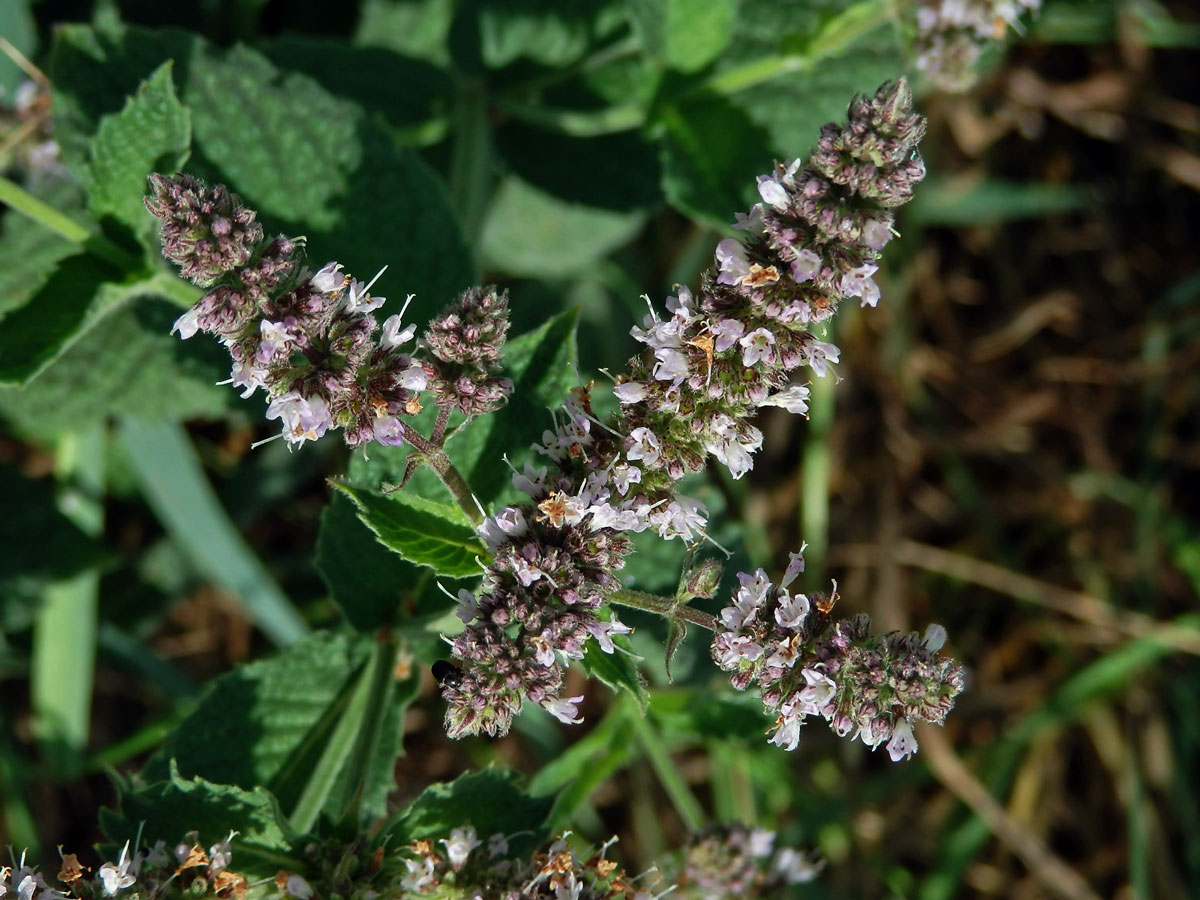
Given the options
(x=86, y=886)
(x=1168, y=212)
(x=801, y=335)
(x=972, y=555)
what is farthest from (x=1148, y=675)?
(x=86, y=886)

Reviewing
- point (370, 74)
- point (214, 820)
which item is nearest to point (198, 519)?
point (214, 820)

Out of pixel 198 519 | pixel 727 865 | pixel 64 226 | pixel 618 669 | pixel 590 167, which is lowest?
pixel 727 865

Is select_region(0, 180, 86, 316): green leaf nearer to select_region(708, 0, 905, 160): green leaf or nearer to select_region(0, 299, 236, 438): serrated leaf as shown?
select_region(0, 299, 236, 438): serrated leaf

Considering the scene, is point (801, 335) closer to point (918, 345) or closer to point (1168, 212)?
point (918, 345)

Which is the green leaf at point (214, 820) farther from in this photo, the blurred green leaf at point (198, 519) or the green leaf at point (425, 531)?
the blurred green leaf at point (198, 519)

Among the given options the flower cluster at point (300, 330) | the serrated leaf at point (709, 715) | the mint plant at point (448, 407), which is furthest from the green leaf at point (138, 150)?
the serrated leaf at point (709, 715)

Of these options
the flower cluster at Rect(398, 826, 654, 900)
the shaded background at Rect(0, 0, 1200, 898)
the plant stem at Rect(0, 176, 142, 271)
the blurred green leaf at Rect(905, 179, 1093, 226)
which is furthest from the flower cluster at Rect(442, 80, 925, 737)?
the blurred green leaf at Rect(905, 179, 1093, 226)

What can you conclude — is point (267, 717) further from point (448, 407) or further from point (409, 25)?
point (409, 25)
